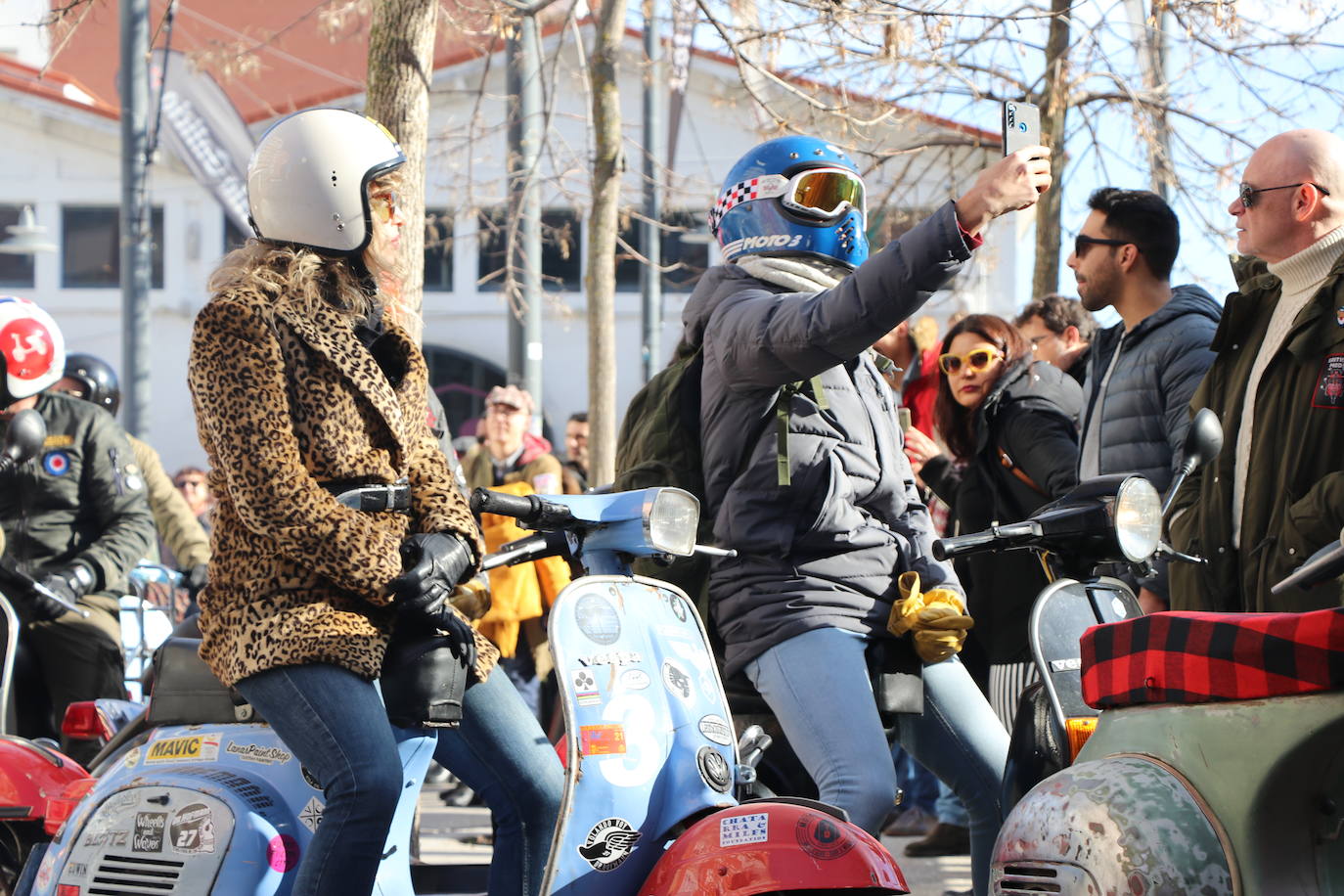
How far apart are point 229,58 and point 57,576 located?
15.2 ft

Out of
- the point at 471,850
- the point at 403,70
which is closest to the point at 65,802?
the point at 471,850

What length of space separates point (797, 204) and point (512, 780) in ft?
4.88

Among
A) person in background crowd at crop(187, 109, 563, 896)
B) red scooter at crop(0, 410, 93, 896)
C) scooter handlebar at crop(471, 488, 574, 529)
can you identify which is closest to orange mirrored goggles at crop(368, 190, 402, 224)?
person in background crowd at crop(187, 109, 563, 896)

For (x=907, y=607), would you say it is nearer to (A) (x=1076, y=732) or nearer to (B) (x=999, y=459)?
(A) (x=1076, y=732)

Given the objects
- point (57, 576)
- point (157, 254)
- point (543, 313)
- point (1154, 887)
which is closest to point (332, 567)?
point (1154, 887)

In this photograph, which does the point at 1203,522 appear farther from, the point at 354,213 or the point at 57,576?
the point at 57,576

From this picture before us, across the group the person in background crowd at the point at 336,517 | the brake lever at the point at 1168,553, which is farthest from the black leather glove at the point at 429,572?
the brake lever at the point at 1168,553

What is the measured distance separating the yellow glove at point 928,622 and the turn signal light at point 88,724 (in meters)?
2.61

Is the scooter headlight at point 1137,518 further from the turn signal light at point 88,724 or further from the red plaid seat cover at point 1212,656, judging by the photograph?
the turn signal light at point 88,724

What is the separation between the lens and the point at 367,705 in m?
3.51

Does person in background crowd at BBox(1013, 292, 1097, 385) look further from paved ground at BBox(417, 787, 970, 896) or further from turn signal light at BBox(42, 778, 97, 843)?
turn signal light at BBox(42, 778, 97, 843)

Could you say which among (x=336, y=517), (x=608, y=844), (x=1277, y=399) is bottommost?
(x=608, y=844)

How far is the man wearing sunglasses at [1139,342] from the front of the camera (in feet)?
17.6

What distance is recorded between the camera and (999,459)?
6207 millimetres
